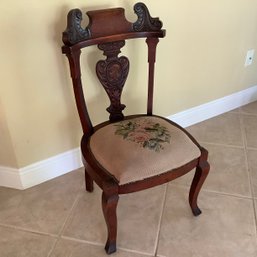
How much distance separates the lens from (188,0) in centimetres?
175

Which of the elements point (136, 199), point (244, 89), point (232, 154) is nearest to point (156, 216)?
point (136, 199)

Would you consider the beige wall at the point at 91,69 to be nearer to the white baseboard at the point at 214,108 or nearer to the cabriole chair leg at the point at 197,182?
the white baseboard at the point at 214,108

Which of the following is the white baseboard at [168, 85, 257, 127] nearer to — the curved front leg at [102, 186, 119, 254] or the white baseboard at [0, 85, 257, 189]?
the white baseboard at [0, 85, 257, 189]

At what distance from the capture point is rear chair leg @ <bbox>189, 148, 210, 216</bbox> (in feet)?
4.49

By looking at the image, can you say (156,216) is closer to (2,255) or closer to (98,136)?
(98,136)

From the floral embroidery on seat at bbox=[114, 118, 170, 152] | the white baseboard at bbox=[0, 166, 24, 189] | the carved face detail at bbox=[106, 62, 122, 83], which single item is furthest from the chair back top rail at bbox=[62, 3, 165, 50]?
the white baseboard at bbox=[0, 166, 24, 189]

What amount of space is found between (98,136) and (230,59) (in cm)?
123

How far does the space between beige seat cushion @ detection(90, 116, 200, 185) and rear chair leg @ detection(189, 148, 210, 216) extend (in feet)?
0.15

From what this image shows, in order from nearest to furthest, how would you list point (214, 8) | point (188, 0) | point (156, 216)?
point (156, 216), point (188, 0), point (214, 8)

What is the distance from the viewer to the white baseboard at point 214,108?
85.5 inches

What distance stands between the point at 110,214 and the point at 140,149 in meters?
0.28

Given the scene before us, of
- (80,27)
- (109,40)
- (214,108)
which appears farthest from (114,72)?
(214,108)

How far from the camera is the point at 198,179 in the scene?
4.69 feet

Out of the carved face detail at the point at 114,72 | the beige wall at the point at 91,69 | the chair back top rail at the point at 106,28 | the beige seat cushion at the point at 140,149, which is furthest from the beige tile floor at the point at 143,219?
the chair back top rail at the point at 106,28
